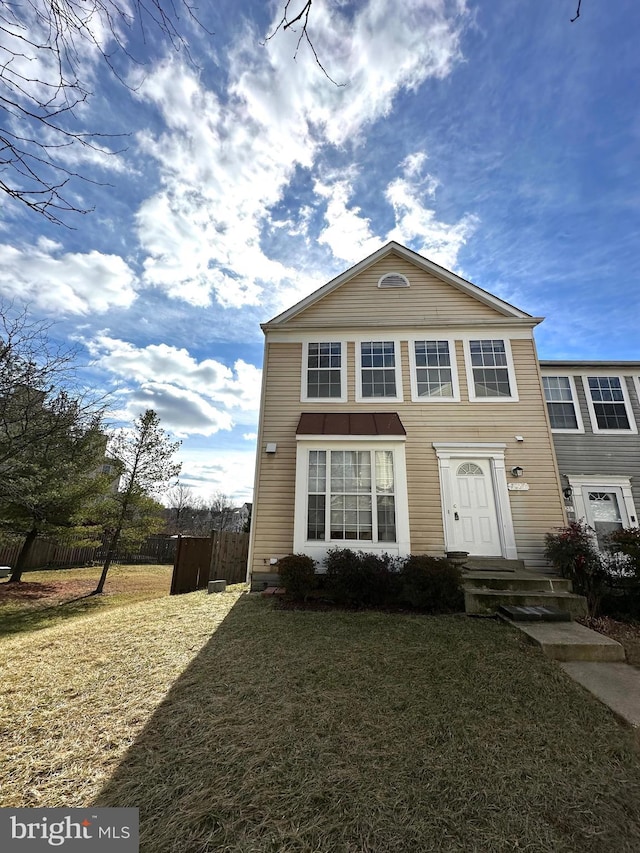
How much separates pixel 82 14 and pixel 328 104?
197 cm

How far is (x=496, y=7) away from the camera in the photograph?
10.3 feet

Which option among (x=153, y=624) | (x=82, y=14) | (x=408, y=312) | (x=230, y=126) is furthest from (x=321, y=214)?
(x=153, y=624)

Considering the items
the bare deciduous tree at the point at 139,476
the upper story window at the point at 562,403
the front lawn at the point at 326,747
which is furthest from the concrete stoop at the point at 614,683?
the bare deciduous tree at the point at 139,476

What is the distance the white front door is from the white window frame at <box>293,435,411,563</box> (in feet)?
4.45

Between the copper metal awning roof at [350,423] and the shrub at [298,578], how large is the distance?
2968mm

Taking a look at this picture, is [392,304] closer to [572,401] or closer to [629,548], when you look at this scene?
[572,401]

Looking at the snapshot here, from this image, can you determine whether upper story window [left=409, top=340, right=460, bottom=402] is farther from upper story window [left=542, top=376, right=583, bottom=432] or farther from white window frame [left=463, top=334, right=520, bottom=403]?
upper story window [left=542, top=376, right=583, bottom=432]

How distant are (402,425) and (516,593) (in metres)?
4.30

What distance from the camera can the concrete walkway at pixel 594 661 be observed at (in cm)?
316

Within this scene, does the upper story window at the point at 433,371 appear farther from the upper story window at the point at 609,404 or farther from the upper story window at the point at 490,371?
the upper story window at the point at 609,404

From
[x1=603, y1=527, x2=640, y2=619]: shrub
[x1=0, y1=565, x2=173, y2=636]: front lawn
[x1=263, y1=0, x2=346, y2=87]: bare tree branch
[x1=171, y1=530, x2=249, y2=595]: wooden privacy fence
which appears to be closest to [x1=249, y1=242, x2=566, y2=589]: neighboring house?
[x1=603, y1=527, x2=640, y2=619]: shrub

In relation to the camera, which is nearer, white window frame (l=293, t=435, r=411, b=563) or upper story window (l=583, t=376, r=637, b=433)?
white window frame (l=293, t=435, r=411, b=563)

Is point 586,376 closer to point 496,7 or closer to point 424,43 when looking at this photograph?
point 496,7

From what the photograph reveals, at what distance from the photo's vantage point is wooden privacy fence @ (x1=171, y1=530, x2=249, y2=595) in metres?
9.65
